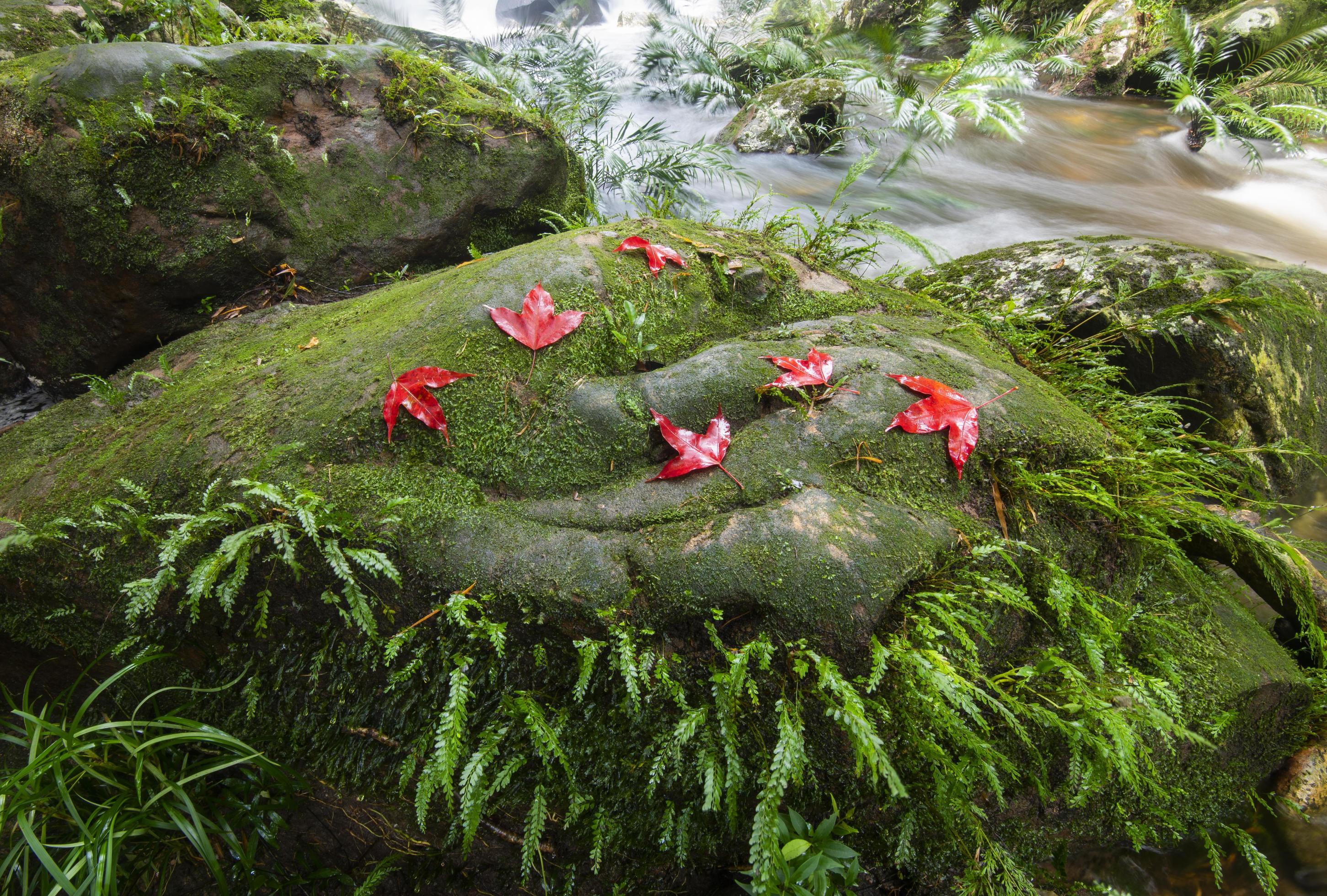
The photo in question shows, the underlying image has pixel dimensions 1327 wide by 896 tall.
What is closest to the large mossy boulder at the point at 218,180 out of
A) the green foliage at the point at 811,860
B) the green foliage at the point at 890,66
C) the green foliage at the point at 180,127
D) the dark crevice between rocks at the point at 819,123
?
the green foliage at the point at 180,127

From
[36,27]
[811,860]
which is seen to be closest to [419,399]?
[811,860]

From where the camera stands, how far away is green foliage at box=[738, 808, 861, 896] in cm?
161

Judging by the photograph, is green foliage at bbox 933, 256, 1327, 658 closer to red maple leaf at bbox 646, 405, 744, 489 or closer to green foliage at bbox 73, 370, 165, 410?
red maple leaf at bbox 646, 405, 744, 489

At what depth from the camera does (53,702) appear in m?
2.08

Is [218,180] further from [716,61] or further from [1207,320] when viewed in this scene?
[716,61]

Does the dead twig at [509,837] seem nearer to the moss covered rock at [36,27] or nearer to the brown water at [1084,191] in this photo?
the moss covered rock at [36,27]

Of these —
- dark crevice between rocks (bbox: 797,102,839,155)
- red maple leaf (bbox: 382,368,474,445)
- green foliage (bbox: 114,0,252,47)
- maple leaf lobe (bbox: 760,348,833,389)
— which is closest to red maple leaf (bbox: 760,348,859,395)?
maple leaf lobe (bbox: 760,348,833,389)

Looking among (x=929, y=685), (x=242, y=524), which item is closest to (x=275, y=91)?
(x=242, y=524)

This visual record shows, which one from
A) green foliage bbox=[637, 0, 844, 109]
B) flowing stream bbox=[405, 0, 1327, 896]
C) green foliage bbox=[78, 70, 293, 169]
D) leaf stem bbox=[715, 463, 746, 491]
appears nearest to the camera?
leaf stem bbox=[715, 463, 746, 491]

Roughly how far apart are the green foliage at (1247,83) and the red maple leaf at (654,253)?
29.6 ft

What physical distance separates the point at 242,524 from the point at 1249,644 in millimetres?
3986

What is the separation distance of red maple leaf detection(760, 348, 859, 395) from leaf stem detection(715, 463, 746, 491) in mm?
417

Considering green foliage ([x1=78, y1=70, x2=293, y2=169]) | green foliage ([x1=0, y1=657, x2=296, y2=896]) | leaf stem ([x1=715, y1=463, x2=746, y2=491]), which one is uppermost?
green foliage ([x1=78, y1=70, x2=293, y2=169])

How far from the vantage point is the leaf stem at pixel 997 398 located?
2.37 meters
